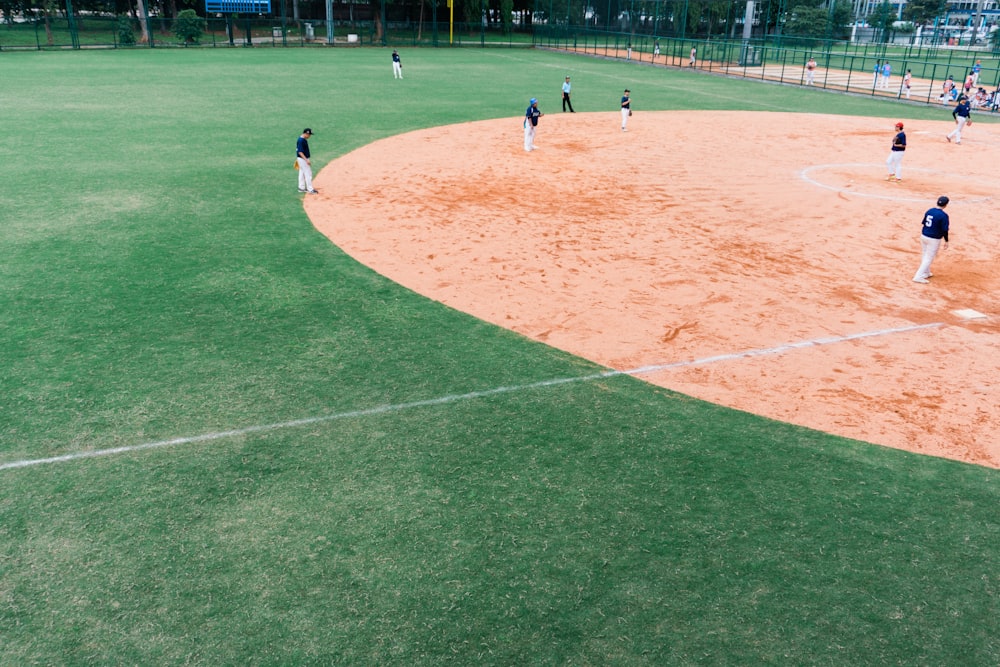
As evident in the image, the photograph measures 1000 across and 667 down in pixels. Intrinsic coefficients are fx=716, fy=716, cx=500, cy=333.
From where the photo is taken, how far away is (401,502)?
6.90 m

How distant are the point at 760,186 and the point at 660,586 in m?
16.0

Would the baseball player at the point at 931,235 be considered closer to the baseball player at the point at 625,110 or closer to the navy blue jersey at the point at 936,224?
the navy blue jersey at the point at 936,224

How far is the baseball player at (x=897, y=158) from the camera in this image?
19.3 m

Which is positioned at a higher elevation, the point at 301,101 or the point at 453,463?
the point at 301,101

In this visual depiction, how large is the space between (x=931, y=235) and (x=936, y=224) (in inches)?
8.8

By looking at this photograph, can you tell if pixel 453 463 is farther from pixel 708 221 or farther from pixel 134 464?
pixel 708 221

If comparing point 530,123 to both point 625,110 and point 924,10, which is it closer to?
point 625,110

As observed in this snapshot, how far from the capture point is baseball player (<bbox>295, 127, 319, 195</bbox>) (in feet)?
55.2

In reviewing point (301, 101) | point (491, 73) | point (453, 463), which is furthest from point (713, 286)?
point (491, 73)

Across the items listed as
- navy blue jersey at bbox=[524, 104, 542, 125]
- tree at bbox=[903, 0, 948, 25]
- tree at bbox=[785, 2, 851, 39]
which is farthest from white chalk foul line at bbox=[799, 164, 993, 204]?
tree at bbox=[903, 0, 948, 25]

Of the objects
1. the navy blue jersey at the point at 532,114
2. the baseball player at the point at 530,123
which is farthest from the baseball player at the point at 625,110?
the navy blue jersey at the point at 532,114

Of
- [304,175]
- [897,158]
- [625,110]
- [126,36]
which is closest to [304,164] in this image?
[304,175]

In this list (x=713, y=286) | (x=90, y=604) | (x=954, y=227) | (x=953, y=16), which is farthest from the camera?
(x=953, y=16)

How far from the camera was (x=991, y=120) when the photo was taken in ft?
111
